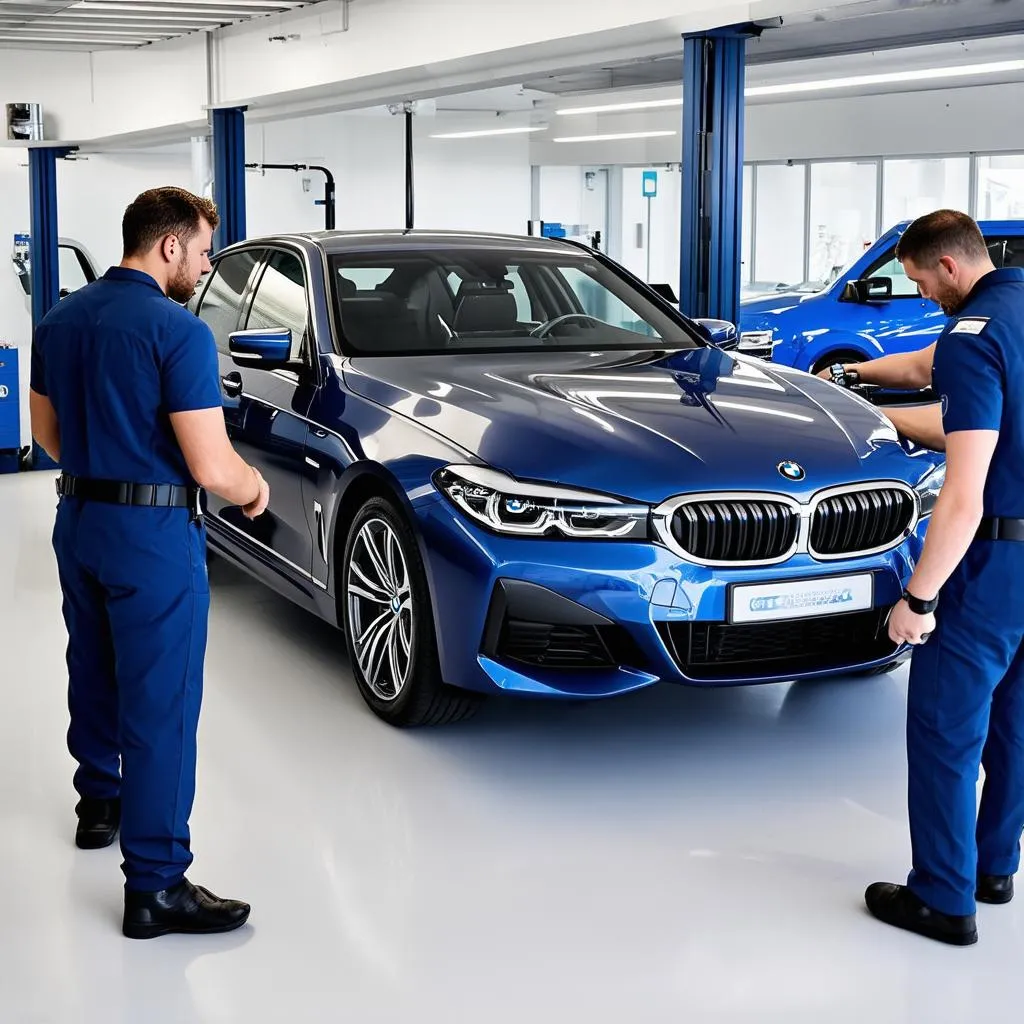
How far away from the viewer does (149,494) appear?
276 cm

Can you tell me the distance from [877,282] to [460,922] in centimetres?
776

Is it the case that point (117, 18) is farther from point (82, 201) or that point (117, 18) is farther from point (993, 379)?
point (993, 379)

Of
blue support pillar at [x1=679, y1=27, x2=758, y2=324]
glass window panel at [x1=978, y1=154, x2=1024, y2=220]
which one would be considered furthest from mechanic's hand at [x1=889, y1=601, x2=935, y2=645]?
glass window panel at [x1=978, y1=154, x2=1024, y2=220]

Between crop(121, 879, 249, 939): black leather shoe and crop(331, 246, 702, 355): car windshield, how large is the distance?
2.05 m

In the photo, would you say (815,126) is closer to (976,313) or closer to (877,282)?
(877,282)

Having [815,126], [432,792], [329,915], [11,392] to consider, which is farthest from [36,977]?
[815,126]

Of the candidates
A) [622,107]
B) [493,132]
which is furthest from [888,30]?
[493,132]

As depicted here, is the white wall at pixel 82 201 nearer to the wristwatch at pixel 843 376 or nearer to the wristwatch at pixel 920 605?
the wristwatch at pixel 843 376

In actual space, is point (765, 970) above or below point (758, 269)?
below

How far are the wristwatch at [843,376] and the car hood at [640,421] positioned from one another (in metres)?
0.04

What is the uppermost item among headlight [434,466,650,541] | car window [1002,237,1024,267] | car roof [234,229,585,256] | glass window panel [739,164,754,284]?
glass window panel [739,164,754,284]

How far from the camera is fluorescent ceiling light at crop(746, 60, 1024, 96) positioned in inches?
557

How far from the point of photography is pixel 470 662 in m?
3.63

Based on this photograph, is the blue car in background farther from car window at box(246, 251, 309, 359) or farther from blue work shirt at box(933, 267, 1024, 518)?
blue work shirt at box(933, 267, 1024, 518)
